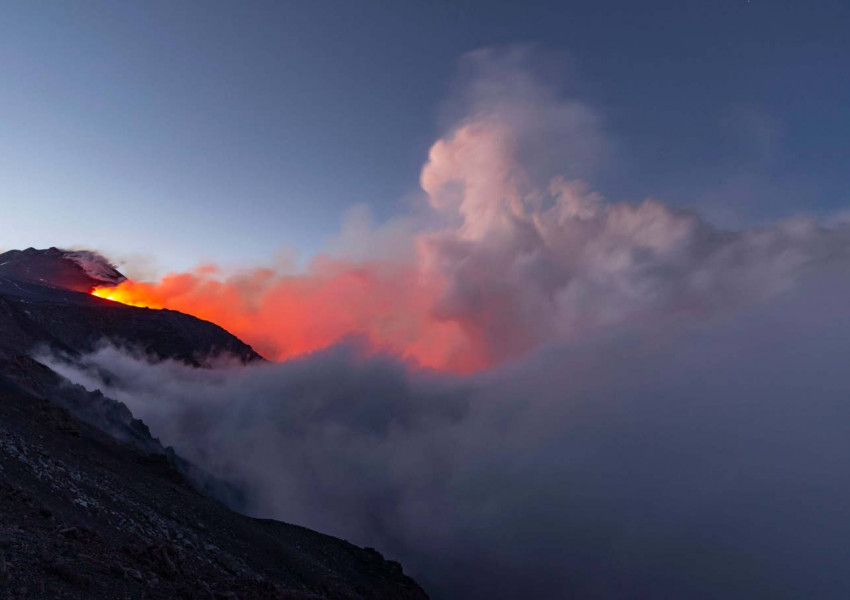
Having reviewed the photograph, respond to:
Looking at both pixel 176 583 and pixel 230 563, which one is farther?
pixel 230 563

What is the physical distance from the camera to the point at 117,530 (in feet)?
97.7

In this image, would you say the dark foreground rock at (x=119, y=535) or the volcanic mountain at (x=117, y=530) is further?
the volcanic mountain at (x=117, y=530)

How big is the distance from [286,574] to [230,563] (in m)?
10.5

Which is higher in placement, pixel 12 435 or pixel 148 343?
pixel 148 343

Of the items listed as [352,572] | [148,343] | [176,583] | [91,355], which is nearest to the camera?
[176,583]

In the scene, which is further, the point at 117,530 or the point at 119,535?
the point at 117,530

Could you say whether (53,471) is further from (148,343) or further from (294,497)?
(294,497)

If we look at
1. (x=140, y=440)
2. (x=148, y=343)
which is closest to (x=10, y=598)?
(x=140, y=440)

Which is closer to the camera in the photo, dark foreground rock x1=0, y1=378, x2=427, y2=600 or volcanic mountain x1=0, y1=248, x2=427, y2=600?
dark foreground rock x1=0, y1=378, x2=427, y2=600

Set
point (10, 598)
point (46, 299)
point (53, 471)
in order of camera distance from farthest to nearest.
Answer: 1. point (46, 299)
2. point (53, 471)
3. point (10, 598)

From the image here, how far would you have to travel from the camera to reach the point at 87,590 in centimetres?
1859

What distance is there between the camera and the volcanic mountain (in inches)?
806

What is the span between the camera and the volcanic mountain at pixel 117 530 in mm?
20469

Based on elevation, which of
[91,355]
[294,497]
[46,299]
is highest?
[46,299]
